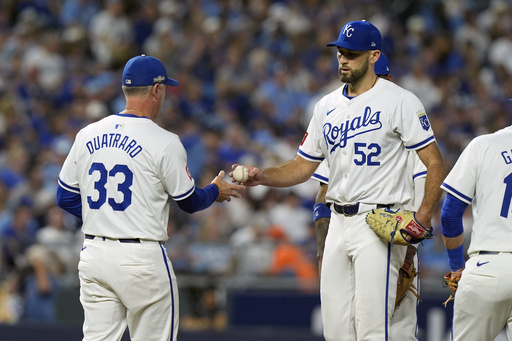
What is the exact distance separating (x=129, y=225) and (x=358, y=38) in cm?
196

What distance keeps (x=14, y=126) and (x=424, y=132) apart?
8.93 m

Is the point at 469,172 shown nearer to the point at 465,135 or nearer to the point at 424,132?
the point at 424,132

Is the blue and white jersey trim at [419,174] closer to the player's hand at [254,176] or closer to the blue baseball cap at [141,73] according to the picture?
the player's hand at [254,176]

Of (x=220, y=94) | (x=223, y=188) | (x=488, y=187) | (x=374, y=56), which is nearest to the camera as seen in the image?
(x=488, y=187)

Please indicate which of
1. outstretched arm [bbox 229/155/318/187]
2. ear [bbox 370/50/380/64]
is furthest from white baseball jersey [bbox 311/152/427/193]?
ear [bbox 370/50/380/64]

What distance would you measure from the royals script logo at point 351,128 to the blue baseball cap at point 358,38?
42 centimetres

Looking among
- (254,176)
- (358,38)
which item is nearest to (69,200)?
(254,176)

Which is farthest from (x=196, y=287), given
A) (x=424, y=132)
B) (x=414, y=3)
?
(x=414, y=3)

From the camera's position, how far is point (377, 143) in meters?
5.97

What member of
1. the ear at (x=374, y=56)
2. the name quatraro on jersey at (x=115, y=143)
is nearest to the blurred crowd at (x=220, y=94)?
the ear at (x=374, y=56)

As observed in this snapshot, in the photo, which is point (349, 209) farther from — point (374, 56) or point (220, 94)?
point (220, 94)

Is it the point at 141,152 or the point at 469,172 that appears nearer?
the point at 469,172

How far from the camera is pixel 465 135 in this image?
44.7ft

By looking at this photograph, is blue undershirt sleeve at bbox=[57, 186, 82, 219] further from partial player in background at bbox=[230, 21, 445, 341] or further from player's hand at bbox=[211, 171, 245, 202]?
partial player in background at bbox=[230, 21, 445, 341]
